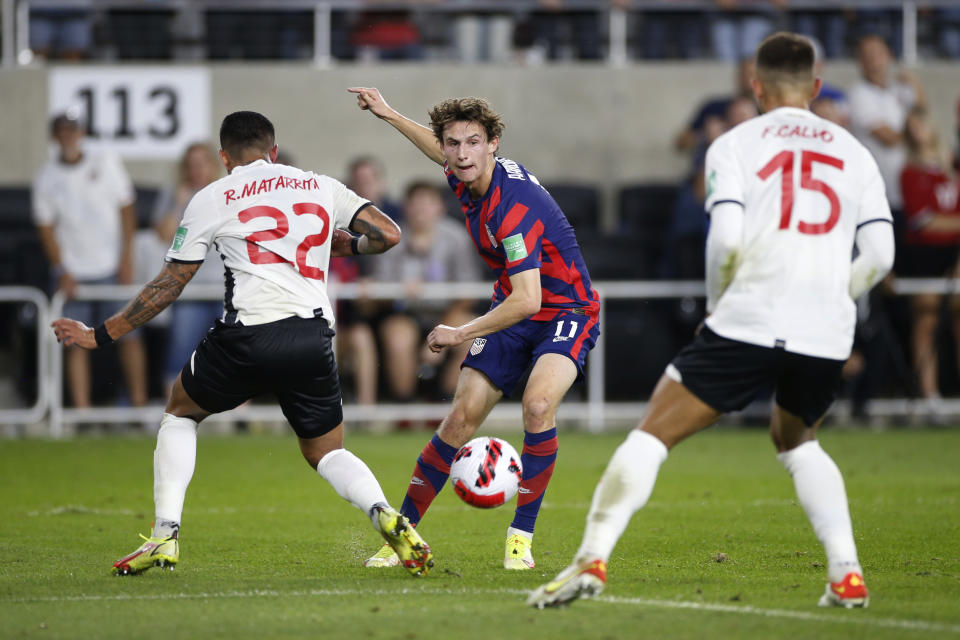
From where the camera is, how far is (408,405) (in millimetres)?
14586

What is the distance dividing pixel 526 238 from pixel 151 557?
7.37 feet

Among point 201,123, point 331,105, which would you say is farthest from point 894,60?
point 201,123

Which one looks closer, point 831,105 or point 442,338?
point 442,338

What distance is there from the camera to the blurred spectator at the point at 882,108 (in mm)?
15383

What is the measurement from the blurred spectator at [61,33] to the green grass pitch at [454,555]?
5.91m

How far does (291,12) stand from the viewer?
1722 cm

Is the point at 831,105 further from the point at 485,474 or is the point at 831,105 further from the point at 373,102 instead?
the point at 485,474

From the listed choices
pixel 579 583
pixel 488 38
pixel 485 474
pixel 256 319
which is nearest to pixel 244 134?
pixel 256 319

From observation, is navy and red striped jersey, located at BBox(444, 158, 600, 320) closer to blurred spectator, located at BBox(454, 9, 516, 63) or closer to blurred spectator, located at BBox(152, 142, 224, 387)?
blurred spectator, located at BBox(152, 142, 224, 387)

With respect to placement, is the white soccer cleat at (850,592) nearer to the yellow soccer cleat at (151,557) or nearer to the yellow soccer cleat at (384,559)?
the yellow soccer cleat at (384,559)

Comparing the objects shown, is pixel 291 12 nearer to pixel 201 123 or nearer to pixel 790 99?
pixel 201 123

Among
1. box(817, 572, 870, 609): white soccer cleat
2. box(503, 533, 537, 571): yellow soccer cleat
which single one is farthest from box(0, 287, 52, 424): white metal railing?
box(817, 572, 870, 609): white soccer cleat

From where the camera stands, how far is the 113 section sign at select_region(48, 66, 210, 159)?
55.3 ft

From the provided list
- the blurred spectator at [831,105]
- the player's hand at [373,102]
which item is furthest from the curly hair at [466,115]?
the blurred spectator at [831,105]
